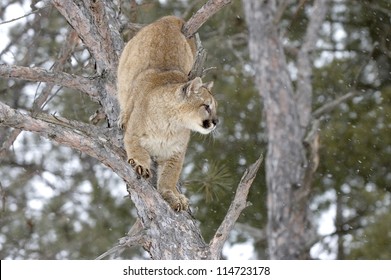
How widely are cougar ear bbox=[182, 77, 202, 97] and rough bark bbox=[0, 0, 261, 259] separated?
64 centimetres

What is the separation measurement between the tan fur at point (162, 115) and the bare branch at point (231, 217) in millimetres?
359

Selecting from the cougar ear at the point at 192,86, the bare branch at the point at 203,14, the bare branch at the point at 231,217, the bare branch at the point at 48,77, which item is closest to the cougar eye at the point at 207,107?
the cougar ear at the point at 192,86

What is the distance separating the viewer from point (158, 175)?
5730mm

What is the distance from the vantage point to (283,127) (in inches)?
449

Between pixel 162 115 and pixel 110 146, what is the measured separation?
0.69 m

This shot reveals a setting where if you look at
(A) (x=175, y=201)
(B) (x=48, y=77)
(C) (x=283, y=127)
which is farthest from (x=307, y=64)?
(A) (x=175, y=201)

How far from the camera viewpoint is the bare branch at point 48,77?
5.84 meters

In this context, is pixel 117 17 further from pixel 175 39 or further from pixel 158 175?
pixel 158 175

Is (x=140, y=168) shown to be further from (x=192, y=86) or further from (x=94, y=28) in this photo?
(x=94, y=28)

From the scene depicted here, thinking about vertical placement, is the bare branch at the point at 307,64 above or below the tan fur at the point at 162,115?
above

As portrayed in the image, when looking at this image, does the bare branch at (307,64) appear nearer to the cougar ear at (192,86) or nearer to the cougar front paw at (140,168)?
the cougar ear at (192,86)

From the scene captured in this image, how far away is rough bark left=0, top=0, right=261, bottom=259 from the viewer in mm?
4871

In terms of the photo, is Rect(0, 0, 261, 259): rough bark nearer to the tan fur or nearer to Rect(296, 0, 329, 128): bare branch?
the tan fur

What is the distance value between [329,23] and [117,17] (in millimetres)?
6577
